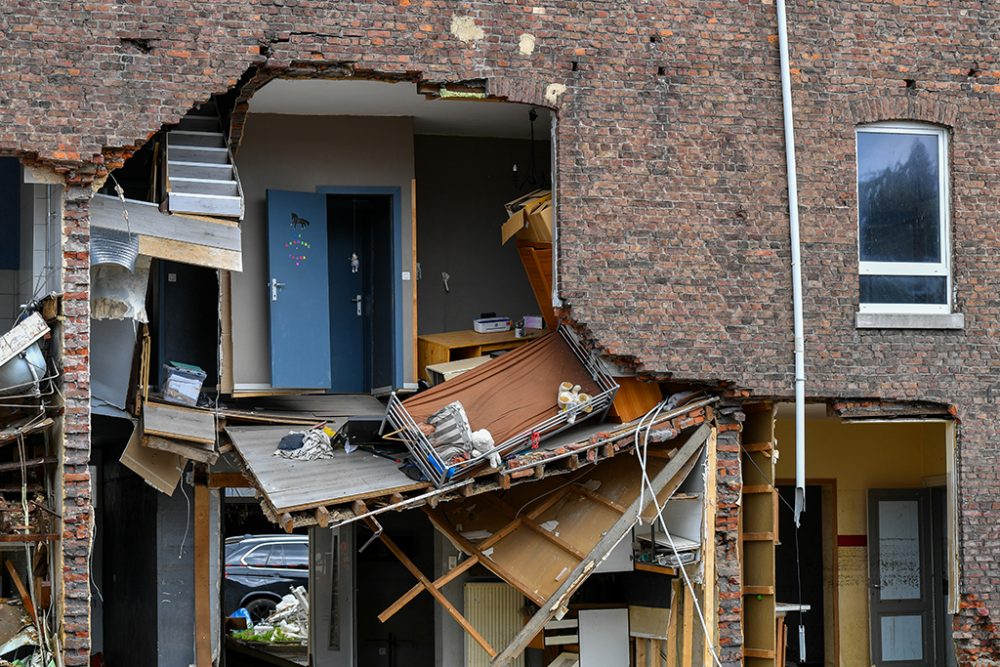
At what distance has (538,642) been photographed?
14.6m

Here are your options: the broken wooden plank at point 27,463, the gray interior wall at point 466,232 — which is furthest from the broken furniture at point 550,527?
the broken wooden plank at point 27,463

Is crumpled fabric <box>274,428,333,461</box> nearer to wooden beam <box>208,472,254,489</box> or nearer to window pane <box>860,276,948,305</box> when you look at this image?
wooden beam <box>208,472,254,489</box>

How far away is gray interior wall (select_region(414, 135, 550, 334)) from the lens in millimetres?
16031

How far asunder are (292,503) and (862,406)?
5.67 meters

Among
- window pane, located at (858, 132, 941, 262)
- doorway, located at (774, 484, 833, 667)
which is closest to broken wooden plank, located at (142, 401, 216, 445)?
window pane, located at (858, 132, 941, 262)

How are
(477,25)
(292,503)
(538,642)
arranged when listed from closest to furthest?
(292,503), (477,25), (538,642)

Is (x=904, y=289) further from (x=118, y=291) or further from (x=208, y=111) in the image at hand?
(x=118, y=291)

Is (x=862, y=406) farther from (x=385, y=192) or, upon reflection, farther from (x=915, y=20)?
(x=385, y=192)

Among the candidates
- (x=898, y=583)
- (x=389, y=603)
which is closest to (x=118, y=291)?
(x=389, y=603)

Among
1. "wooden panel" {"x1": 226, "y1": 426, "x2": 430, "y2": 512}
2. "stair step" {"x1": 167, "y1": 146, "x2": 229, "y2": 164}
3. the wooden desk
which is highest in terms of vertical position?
A: "stair step" {"x1": 167, "y1": 146, "x2": 229, "y2": 164}

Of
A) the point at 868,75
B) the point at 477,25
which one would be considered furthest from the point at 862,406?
the point at 477,25

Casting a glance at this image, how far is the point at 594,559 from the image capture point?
41.6ft

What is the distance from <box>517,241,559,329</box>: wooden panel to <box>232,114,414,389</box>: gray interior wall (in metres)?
1.38

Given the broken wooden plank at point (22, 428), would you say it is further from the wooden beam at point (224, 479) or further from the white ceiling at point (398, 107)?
the white ceiling at point (398, 107)
